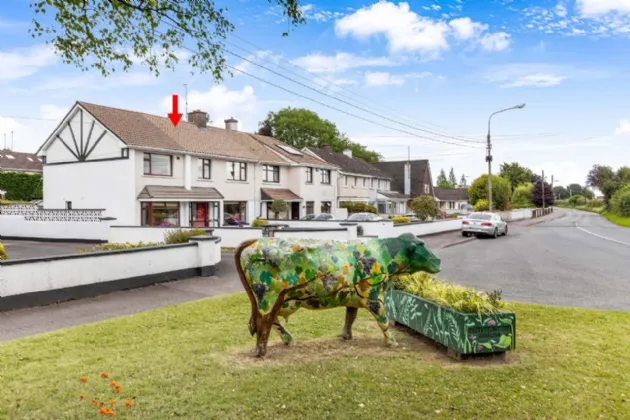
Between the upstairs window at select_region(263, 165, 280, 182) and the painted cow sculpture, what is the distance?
31.8m

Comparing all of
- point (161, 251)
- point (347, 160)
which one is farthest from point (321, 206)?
point (161, 251)

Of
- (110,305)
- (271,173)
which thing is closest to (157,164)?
(271,173)

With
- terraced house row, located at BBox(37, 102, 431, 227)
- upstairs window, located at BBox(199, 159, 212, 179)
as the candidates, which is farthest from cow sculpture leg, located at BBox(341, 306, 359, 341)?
upstairs window, located at BBox(199, 159, 212, 179)

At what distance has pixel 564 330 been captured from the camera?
742 centimetres

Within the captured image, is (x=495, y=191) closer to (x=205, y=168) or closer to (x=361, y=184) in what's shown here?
(x=361, y=184)

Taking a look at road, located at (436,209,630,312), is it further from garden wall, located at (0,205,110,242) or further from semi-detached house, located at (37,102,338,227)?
garden wall, located at (0,205,110,242)

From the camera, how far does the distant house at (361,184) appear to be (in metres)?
49.2

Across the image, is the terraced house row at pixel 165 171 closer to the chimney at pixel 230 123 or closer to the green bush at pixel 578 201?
the chimney at pixel 230 123

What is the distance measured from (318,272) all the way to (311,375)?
4.44 feet

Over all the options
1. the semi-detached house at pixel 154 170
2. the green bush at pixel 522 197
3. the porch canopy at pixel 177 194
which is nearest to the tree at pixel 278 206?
the semi-detached house at pixel 154 170

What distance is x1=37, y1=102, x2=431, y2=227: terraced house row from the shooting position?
1067 inches

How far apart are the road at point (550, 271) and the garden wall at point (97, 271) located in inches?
322

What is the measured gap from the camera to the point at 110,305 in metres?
9.86

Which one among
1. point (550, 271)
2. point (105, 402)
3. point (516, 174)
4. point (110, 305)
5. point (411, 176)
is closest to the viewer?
point (105, 402)
